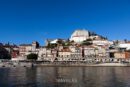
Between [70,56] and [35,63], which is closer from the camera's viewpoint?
[35,63]

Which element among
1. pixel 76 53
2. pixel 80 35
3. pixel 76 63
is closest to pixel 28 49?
pixel 76 53

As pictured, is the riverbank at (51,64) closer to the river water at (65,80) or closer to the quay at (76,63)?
the quay at (76,63)

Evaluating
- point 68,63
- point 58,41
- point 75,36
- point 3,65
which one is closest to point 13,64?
point 3,65

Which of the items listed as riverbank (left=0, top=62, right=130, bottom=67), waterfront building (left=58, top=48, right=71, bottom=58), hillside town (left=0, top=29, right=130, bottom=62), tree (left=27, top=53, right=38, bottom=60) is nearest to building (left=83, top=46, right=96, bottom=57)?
hillside town (left=0, top=29, right=130, bottom=62)

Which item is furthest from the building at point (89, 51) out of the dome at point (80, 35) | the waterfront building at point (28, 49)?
the dome at point (80, 35)

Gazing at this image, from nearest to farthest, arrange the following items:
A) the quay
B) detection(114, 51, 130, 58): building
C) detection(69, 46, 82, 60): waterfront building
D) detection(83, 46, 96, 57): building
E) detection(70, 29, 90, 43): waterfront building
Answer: the quay < detection(114, 51, 130, 58): building < detection(69, 46, 82, 60): waterfront building < detection(83, 46, 96, 57): building < detection(70, 29, 90, 43): waterfront building

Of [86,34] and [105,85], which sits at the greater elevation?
[86,34]

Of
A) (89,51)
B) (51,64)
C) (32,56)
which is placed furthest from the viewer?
(89,51)

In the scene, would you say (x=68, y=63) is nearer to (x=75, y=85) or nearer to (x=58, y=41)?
(x=58, y=41)

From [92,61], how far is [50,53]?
58.6 ft

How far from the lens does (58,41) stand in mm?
145625

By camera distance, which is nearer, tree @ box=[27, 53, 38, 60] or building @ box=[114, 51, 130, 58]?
building @ box=[114, 51, 130, 58]

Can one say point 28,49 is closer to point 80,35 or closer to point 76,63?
point 76,63

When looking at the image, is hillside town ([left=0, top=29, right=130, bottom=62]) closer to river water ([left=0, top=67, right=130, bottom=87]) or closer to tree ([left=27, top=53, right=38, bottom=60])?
tree ([left=27, top=53, right=38, bottom=60])
